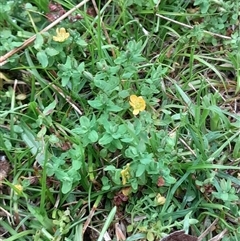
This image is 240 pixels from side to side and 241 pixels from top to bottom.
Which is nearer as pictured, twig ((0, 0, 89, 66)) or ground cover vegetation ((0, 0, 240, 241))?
ground cover vegetation ((0, 0, 240, 241))

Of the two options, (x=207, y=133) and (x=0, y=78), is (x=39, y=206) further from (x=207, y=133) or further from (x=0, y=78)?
(x=207, y=133)

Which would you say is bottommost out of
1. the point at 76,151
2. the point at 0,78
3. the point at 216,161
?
the point at 216,161

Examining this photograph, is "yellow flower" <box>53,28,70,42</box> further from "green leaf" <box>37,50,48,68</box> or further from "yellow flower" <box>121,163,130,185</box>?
"yellow flower" <box>121,163,130,185</box>

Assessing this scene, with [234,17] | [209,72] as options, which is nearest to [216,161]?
[209,72]

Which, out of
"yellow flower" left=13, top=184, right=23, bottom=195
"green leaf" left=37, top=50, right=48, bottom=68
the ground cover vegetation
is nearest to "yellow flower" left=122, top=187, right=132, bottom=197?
the ground cover vegetation

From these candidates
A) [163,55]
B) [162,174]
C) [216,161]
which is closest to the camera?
[162,174]

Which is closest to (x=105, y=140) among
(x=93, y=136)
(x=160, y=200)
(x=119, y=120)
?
(x=93, y=136)

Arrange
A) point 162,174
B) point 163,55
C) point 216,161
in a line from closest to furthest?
point 162,174
point 216,161
point 163,55

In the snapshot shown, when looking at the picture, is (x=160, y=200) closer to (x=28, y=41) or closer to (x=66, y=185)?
(x=66, y=185)
